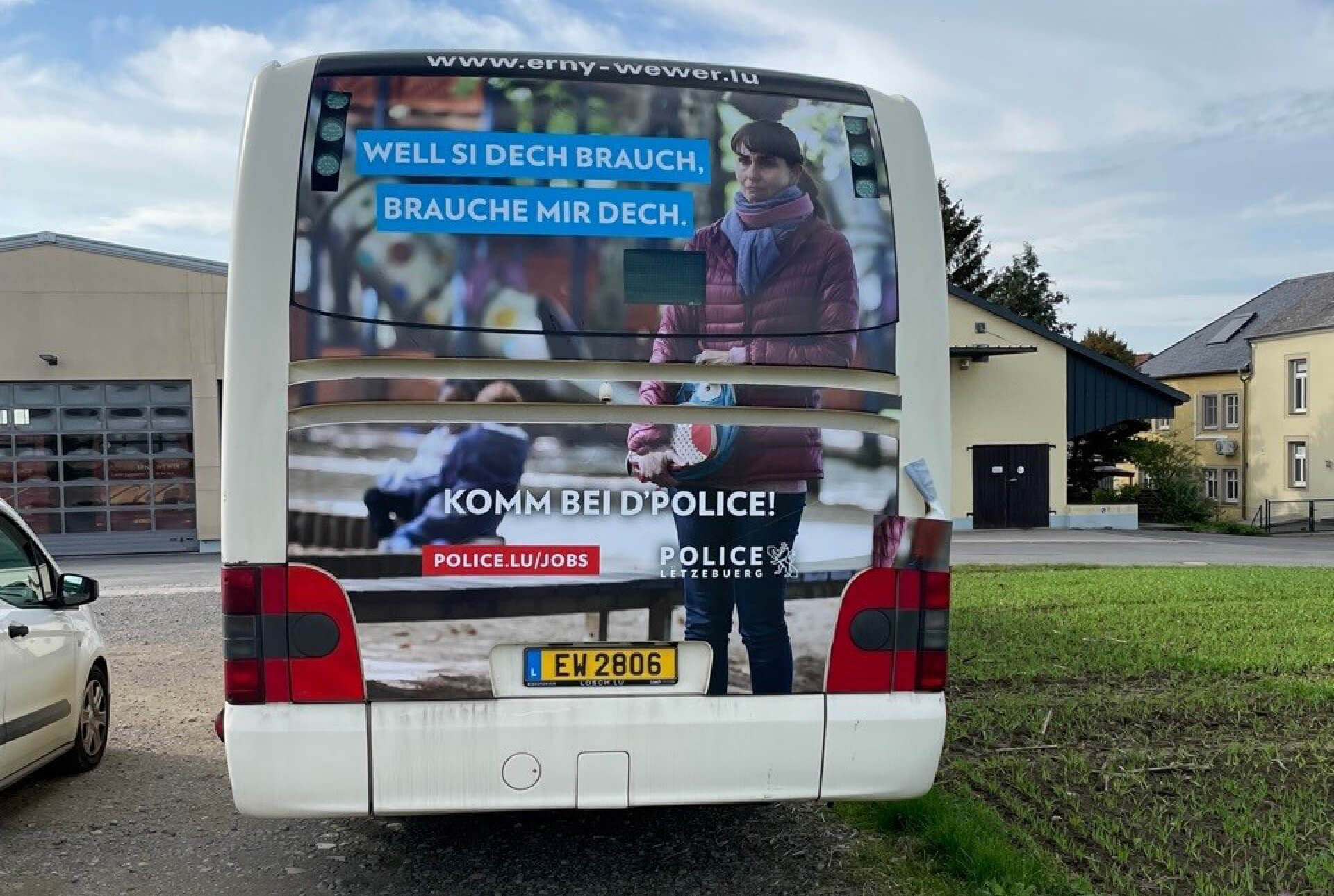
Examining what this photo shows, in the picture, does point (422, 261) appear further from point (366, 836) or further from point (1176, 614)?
point (1176, 614)

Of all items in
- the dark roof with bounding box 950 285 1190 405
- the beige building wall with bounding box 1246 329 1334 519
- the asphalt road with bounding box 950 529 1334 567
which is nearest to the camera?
the asphalt road with bounding box 950 529 1334 567

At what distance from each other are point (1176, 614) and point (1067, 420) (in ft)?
71.0

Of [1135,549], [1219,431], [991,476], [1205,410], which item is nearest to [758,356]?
[1135,549]

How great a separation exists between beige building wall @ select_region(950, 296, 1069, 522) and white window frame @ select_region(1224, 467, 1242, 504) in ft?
56.7

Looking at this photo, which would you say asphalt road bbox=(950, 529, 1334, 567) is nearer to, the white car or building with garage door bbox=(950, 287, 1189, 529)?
building with garage door bbox=(950, 287, 1189, 529)

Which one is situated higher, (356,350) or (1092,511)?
(356,350)

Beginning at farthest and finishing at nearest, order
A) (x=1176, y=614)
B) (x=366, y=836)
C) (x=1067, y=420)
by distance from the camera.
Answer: (x=1067, y=420) < (x=1176, y=614) < (x=366, y=836)

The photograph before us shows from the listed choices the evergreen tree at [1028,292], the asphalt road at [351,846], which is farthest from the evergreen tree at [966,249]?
the asphalt road at [351,846]

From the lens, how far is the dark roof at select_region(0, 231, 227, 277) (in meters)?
23.6

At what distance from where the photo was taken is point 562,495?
11.9 feet

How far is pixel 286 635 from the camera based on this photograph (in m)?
3.55

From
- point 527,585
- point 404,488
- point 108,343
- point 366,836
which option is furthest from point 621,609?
point 108,343

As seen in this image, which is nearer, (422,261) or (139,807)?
(422,261)

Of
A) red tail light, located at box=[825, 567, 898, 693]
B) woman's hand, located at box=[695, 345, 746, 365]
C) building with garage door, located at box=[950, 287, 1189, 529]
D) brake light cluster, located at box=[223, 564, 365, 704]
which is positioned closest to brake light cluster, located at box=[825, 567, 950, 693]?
red tail light, located at box=[825, 567, 898, 693]
